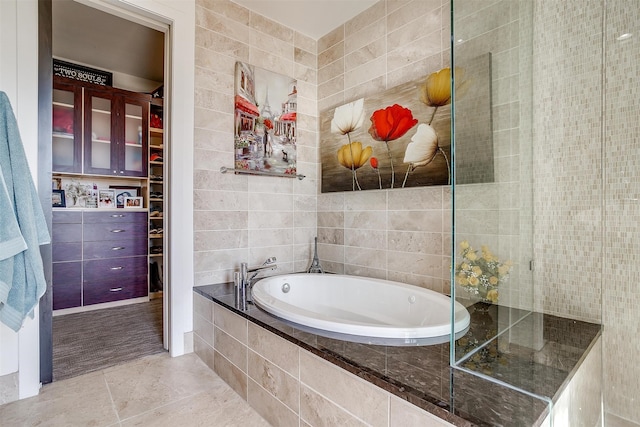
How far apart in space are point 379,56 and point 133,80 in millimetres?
3221

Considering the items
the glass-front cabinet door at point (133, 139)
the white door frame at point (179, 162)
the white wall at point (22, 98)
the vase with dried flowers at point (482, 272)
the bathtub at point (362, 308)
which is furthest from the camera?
the glass-front cabinet door at point (133, 139)

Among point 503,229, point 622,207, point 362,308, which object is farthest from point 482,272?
point 362,308

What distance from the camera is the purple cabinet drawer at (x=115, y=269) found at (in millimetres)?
3314

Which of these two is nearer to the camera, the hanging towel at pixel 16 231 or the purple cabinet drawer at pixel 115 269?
the hanging towel at pixel 16 231

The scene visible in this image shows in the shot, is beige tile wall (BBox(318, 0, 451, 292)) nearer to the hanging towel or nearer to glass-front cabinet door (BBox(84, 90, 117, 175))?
the hanging towel

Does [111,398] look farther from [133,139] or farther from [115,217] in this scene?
[133,139]

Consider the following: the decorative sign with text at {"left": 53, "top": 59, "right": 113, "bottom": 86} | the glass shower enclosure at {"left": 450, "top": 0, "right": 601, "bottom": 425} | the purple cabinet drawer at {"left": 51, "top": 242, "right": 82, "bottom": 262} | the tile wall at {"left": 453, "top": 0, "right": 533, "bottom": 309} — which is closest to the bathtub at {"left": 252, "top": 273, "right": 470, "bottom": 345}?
the glass shower enclosure at {"left": 450, "top": 0, "right": 601, "bottom": 425}

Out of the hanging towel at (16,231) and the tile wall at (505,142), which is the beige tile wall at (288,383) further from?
the hanging towel at (16,231)

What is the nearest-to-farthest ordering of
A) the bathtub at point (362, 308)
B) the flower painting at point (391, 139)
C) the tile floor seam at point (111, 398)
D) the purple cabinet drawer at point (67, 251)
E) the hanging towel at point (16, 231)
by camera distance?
the bathtub at point (362, 308), the hanging towel at point (16, 231), the tile floor seam at point (111, 398), the flower painting at point (391, 139), the purple cabinet drawer at point (67, 251)

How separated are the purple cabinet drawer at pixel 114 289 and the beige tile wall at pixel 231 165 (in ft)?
5.84

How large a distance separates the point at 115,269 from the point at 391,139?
10.4 ft

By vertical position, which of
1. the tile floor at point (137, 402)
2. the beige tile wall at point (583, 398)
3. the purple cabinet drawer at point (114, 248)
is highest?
the purple cabinet drawer at point (114, 248)

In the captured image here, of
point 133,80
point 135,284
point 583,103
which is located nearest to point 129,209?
point 135,284

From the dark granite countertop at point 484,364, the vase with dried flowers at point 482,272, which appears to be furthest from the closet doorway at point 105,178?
the vase with dried flowers at point 482,272
